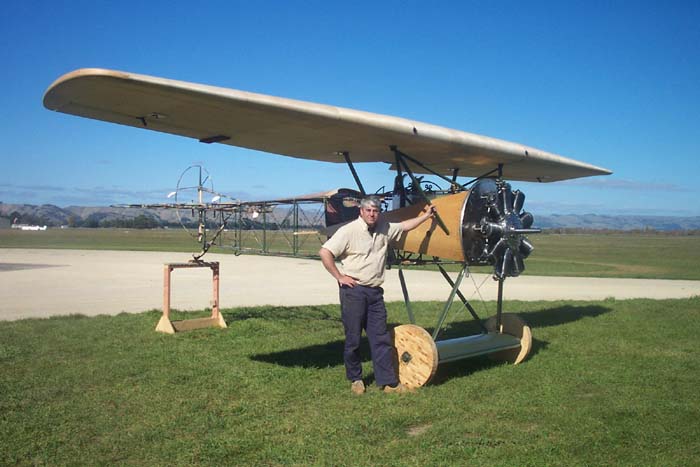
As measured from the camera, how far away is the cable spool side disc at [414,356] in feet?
23.1

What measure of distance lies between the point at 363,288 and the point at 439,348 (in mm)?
1596

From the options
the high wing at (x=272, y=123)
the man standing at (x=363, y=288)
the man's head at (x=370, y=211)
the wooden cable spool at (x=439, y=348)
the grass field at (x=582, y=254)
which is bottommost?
the grass field at (x=582, y=254)

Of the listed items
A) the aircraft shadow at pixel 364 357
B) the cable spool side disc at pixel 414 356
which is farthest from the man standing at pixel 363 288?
the aircraft shadow at pixel 364 357

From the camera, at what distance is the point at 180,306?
14.9m

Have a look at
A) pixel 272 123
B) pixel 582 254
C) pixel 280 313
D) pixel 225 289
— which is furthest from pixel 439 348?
pixel 582 254

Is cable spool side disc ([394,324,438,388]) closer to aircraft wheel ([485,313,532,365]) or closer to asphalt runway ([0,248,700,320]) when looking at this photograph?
aircraft wheel ([485,313,532,365])

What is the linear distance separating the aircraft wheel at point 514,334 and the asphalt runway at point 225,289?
4054mm

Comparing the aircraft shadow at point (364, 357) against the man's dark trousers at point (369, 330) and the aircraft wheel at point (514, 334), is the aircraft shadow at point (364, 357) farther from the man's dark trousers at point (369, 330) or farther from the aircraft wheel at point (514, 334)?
the man's dark trousers at point (369, 330)

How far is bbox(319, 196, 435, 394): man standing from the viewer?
22.6 feet

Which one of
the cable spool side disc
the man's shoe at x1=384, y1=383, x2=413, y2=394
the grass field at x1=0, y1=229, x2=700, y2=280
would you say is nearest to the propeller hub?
the cable spool side disc

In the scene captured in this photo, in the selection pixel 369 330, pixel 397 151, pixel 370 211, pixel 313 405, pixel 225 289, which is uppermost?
pixel 397 151

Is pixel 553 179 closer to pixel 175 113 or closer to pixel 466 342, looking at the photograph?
pixel 466 342

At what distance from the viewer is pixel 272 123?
745 cm

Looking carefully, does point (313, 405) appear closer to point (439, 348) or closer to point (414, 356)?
point (414, 356)
